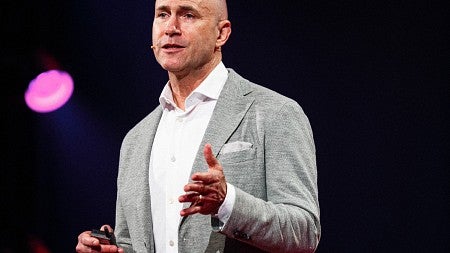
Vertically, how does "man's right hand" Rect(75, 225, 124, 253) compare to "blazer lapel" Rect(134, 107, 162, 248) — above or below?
below

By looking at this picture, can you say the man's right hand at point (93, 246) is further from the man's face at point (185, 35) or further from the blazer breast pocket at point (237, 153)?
the man's face at point (185, 35)

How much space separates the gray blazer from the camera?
1917mm

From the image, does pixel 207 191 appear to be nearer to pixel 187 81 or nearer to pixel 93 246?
pixel 93 246

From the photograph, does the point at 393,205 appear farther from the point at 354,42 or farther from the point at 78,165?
the point at 78,165

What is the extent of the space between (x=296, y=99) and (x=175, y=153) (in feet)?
5.29

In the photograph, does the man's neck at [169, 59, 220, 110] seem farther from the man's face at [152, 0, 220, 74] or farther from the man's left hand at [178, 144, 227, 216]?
the man's left hand at [178, 144, 227, 216]

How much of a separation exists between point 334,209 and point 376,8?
109 centimetres

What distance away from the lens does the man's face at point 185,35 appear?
2295 millimetres

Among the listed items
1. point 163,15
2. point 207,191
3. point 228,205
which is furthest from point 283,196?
point 163,15

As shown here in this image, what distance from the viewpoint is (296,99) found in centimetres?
375

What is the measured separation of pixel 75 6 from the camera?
4.26 meters

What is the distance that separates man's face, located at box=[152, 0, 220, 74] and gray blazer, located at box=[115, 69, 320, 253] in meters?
0.15

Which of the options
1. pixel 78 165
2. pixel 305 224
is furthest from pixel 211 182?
pixel 78 165

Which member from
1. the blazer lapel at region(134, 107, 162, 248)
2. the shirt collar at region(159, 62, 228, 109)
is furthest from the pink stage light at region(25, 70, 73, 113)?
the shirt collar at region(159, 62, 228, 109)
